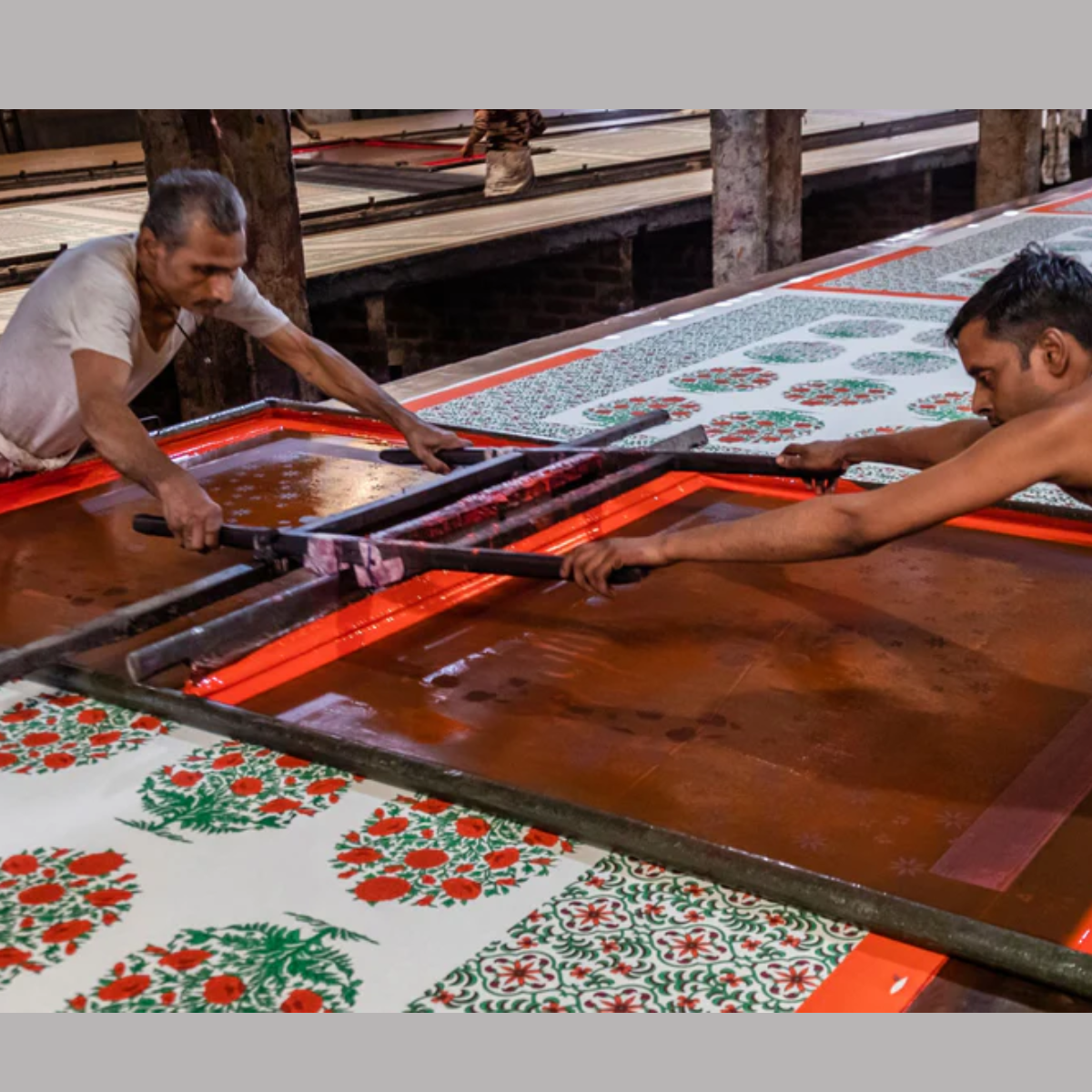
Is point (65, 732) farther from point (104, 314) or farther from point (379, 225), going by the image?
point (379, 225)

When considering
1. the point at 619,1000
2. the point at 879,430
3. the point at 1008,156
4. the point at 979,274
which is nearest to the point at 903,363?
the point at 879,430

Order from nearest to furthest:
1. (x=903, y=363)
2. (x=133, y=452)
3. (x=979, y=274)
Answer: (x=133, y=452), (x=903, y=363), (x=979, y=274)

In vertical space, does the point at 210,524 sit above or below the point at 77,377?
below

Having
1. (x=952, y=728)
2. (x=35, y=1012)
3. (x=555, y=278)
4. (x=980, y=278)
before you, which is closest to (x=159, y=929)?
(x=35, y=1012)

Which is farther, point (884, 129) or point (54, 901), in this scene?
point (884, 129)

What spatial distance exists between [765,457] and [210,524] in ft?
4.31

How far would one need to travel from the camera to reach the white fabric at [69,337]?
10.8ft

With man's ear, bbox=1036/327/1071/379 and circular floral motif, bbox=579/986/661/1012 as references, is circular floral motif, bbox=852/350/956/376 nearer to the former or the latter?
man's ear, bbox=1036/327/1071/379

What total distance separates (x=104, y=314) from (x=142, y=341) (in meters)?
0.25

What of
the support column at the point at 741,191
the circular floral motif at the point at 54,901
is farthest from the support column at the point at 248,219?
the circular floral motif at the point at 54,901

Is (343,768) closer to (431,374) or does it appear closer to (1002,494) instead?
(1002,494)

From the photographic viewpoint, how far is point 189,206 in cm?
321

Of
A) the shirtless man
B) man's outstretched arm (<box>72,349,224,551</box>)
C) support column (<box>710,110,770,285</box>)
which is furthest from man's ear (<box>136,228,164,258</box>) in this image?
support column (<box>710,110,770,285</box>)

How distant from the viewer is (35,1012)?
70.6 inches
